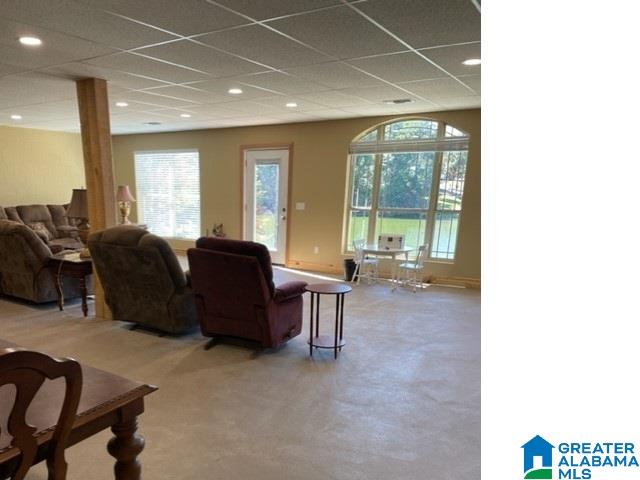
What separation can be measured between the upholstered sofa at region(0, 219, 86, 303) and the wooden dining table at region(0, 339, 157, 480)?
350 centimetres

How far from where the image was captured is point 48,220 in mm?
7398

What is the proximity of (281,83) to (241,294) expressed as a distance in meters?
2.16

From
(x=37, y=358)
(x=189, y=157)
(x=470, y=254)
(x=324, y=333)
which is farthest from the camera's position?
(x=189, y=157)

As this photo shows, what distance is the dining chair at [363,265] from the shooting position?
227 inches

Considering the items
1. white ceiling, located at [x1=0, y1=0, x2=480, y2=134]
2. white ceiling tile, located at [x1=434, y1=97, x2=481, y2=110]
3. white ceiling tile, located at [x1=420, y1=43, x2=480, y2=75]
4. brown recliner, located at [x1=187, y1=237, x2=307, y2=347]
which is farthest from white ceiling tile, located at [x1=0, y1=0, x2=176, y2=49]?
white ceiling tile, located at [x1=434, y1=97, x2=481, y2=110]

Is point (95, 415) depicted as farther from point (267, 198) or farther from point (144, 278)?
point (267, 198)

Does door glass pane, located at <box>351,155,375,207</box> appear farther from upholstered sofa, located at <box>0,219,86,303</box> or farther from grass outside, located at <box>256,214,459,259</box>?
upholstered sofa, located at <box>0,219,86,303</box>

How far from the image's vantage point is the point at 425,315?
4.40 m

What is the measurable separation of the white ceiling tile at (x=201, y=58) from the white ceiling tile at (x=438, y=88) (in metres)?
1.56
